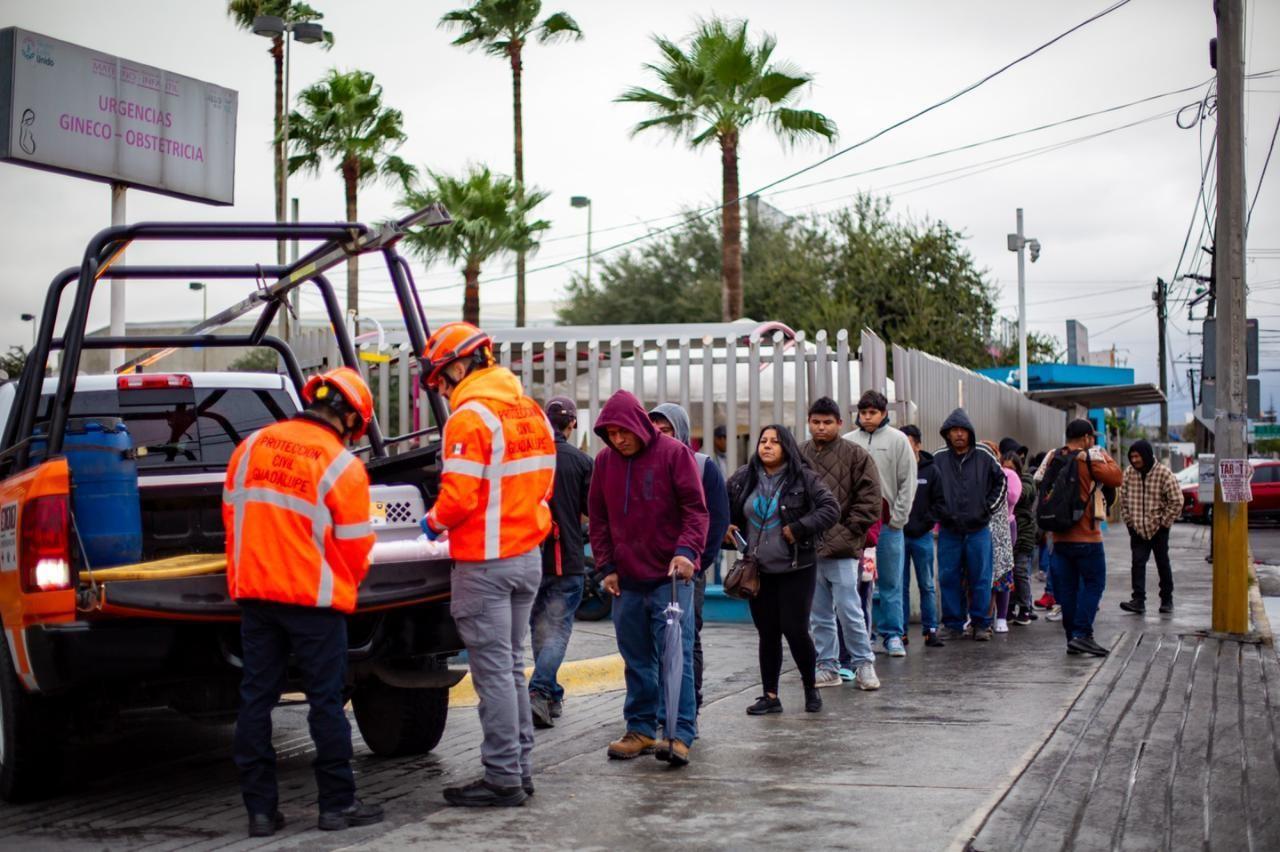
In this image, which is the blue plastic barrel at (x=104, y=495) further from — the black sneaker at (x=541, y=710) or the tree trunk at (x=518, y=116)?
the tree trunk at (x=518, y=116)

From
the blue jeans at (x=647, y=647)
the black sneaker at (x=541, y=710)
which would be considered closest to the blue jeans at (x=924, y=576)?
the black sneaker at (x=541, y=710)

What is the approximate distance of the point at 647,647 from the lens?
7.05 m

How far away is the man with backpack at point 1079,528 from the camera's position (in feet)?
34.5

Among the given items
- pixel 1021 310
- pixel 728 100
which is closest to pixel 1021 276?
pixel 1021 310

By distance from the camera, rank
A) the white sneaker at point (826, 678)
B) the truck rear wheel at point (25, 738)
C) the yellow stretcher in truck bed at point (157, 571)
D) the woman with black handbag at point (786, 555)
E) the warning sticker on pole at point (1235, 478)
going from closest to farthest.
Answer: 1. the yellow stretcher in truck bed at point (157, 571)
2. the truck rear wheel at point (25, 738)
3. the woman with black handbag at point (786, 555)
4. the white sneaker at point (826, 678)
5. the warning sticker on pole at point (1235, 478)

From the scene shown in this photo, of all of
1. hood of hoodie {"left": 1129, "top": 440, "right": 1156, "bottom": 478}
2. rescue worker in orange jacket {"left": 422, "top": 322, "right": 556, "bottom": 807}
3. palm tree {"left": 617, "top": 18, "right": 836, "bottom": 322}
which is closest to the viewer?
rescue worker in orange jacket {"left": 422, "top": 322, "right": 556, "bottom": 807}

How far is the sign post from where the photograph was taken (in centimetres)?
1241

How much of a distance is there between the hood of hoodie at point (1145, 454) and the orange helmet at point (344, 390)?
31.3 feet

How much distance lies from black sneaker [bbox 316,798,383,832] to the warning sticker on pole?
8430 millimetres

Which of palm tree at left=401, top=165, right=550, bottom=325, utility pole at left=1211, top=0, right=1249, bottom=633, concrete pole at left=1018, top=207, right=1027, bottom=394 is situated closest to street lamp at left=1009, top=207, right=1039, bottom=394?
concrete pole at left=1018, top=207, right=1027, bottom=394

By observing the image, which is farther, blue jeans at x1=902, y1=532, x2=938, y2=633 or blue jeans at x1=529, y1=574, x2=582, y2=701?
blue jeans at x1=902, y1=532, x2=938, y2=633

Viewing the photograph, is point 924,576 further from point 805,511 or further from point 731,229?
point 731,229

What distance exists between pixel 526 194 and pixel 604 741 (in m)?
28.0

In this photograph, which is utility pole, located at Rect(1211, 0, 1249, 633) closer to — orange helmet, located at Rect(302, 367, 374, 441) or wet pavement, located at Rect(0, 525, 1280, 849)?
wet pavement, located at Rect(0, 525, 1280, 849)
